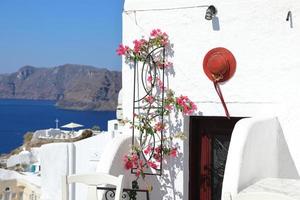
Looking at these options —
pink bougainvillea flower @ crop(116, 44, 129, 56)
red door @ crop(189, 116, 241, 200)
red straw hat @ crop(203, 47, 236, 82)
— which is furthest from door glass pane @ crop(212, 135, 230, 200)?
pink bougainvillea flower @ crop(116, 44, 129, 56)

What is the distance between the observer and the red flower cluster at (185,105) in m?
7.23

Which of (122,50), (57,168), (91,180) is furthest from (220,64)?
(57,168)

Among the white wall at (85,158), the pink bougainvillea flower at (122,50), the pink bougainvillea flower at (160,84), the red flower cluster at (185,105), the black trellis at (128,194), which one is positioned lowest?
the black trellis at (128,194)

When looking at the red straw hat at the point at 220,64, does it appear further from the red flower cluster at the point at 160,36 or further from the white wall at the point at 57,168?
the white wall at the point at 57,168

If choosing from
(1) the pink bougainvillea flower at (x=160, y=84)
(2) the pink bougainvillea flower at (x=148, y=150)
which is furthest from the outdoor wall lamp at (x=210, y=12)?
(2) the pink bougainvillea flower at (x=148, y=150)

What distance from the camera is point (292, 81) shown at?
21.7ft

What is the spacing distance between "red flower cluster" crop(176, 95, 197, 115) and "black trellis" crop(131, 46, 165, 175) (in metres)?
0.29

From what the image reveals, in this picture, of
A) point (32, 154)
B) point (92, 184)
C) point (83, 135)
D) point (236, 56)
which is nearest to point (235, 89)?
point (236, 56)

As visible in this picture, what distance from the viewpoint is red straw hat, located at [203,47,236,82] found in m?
6.93

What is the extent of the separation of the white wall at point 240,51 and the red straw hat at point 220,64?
2.9 inches

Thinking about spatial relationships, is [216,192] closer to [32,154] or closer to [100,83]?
[32,154]

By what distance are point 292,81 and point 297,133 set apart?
710 millimetres

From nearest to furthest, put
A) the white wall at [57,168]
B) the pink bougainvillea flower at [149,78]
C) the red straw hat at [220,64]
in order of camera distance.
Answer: the red straw hat at [220,64] < the pink bougainvillea flower at [149,78] < the white wall at [57,168]

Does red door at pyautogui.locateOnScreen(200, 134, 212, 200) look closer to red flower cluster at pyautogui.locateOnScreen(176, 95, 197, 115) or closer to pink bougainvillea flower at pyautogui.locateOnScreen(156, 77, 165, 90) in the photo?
red flower cluster at pyautogui.locateOnScreen(176, 95, 197, 115)
